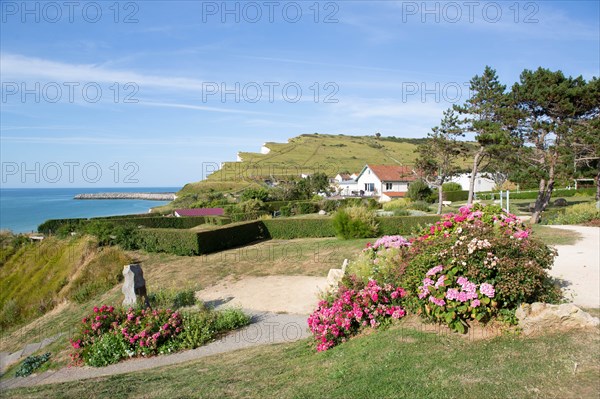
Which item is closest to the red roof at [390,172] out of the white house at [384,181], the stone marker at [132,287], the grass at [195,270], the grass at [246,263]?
the white house at [384,181]

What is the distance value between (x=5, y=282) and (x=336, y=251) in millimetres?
14429

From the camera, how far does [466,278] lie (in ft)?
18.3

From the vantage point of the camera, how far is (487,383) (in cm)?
410

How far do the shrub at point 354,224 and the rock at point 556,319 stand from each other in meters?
13.6

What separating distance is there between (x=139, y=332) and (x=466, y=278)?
617cm

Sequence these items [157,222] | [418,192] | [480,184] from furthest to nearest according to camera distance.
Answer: [480,184] → [418,192] → [157,222]

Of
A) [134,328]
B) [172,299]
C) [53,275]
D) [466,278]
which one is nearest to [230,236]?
[53,275]

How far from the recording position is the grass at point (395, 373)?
406 centimetres

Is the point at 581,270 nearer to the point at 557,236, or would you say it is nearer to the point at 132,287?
the point at 557,236

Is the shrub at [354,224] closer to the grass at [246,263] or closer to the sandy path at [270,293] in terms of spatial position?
the grass at [246,263]

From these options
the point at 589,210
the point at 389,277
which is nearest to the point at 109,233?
the point at 389,277

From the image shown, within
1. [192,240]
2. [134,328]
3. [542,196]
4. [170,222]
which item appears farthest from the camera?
[170,222]

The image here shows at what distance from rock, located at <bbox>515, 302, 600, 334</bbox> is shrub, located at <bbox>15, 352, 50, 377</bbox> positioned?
8.74 m

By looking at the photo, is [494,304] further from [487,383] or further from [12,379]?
[12,379]
